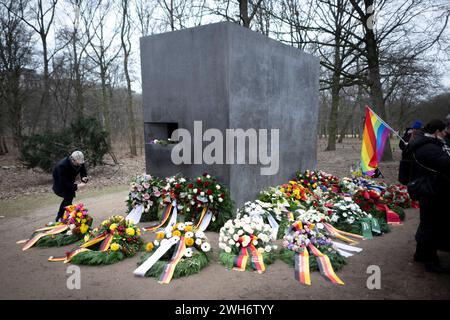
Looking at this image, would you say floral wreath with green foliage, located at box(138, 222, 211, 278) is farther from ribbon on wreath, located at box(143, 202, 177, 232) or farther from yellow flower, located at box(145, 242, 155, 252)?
ribbon on wreath, located at box(143, 202, 177, 232)

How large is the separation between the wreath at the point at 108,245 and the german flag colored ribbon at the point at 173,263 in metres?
0.88

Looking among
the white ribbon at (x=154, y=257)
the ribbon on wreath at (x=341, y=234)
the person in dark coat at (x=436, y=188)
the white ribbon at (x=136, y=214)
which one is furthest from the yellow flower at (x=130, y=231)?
the person in dark coat at (x=436, y=188)

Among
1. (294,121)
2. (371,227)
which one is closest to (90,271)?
(371,227)

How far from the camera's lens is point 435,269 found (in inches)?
161

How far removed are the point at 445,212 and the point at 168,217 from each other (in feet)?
15.7

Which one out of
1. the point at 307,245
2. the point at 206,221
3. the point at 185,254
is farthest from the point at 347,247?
the point at 185,254

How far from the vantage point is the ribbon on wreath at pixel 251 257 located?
4.33 meters

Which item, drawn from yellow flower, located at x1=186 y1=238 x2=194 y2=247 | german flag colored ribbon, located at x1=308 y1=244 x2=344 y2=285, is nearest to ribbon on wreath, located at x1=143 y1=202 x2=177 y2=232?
yellow flower, located at x1=186 y1=238 x2=194 y2=247

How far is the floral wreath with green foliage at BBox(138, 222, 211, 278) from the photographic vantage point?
13.6ft

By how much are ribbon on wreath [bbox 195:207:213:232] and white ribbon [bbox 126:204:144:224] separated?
1482 millimetres

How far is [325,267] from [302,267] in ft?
1.00
